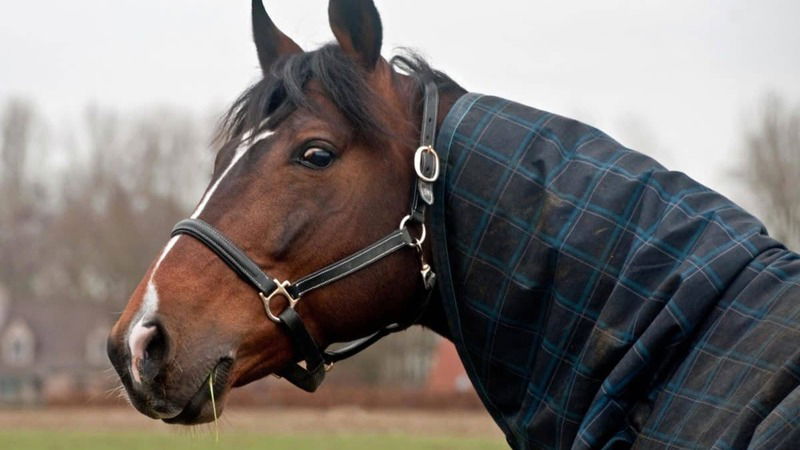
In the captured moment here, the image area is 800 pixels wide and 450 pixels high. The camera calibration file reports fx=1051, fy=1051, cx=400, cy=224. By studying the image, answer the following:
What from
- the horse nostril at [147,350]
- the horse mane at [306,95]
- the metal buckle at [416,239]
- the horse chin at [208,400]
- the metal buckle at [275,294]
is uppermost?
the horse mane at [306,95]

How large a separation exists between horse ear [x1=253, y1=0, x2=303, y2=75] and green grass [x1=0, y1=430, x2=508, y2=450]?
1785 centimetres

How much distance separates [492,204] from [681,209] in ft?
2.23

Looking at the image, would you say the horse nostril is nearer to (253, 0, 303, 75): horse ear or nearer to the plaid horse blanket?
the plaid horse blanket

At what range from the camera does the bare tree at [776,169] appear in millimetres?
32250

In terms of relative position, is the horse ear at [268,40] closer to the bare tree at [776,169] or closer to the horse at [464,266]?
the horse at [464,266]

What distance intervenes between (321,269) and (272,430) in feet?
88.0

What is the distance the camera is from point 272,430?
29859 millimetres

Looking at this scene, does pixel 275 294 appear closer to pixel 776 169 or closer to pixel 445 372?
pixel 776 169

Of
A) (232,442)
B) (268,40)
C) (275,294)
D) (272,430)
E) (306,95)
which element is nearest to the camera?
(275,294)

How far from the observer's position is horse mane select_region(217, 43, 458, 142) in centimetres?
397

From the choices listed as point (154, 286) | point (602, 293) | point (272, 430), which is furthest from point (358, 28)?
point (272, 430)

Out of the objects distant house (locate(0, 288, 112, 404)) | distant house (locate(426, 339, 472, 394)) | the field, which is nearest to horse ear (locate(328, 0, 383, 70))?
the field

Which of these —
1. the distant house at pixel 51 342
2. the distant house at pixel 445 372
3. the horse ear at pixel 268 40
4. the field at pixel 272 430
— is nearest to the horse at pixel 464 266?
the horse ear at pixel 268 40

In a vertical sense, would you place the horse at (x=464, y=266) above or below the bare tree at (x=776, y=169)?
above
